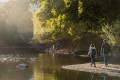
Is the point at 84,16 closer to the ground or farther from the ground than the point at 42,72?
farther from the ground

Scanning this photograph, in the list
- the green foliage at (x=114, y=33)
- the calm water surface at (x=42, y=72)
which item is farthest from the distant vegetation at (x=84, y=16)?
the calm water surface at (x=42, y=72)

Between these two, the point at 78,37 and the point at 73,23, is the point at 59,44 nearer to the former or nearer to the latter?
the point at 78,37

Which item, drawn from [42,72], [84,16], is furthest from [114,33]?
[42,72]

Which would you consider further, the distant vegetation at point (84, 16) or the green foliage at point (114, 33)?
the distant vegetation at point (84, 16)

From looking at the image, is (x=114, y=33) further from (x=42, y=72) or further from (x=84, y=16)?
(x=42, y=72)

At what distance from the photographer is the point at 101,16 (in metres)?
27.3

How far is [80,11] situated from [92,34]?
11.0m

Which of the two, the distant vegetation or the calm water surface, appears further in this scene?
the distant vegetation

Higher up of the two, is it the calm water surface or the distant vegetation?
the distant vegetation

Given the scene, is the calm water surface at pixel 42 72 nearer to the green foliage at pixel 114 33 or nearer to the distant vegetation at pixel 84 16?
the distant vegetation at pixel 84 16

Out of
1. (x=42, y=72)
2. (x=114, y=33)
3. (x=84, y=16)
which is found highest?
(x=84, y=16)

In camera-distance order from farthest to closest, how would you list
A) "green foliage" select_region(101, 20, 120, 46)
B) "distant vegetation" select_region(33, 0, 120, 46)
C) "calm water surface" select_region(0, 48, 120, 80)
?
"distant vegetation" select_region(33, 0, 120, 46) → "green foliage" select_region(101, 20, 120, 46) → "calm water surface" select_region(0, 48, 120, 80)

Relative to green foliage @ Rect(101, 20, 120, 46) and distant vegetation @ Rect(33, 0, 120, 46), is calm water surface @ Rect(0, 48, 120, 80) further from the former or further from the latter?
green foliage @ Rect(101, 20, 120, 46)

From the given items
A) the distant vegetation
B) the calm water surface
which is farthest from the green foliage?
the calm water surface
